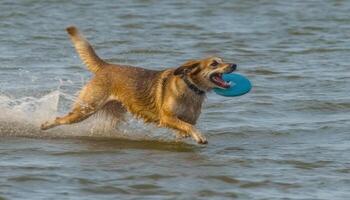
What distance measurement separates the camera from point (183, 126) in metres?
10.7

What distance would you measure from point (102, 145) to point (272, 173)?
2.35m

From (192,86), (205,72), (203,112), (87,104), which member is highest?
(205,72)

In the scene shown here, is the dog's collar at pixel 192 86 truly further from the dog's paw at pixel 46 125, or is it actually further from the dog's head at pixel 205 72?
the dog's paw at pixel 46 125

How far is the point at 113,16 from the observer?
75.3 feet

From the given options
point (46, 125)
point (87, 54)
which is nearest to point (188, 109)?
point (87, 54)

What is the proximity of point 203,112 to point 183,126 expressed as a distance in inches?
97.3

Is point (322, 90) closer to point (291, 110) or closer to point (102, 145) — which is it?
point (291, 110)

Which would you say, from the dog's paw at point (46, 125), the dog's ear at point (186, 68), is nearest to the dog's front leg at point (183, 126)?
the dog's ear at point (186, 68)

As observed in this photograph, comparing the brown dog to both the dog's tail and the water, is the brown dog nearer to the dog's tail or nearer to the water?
the dog's tail

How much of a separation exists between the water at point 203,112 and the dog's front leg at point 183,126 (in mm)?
174

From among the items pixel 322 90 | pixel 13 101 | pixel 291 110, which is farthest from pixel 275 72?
pixel 13 101

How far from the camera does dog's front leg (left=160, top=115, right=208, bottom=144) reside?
1062cm

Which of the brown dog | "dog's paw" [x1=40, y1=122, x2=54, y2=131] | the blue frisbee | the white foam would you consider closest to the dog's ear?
the brown dog

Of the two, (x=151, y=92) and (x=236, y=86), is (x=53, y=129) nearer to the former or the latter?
(x=151, y=92)
